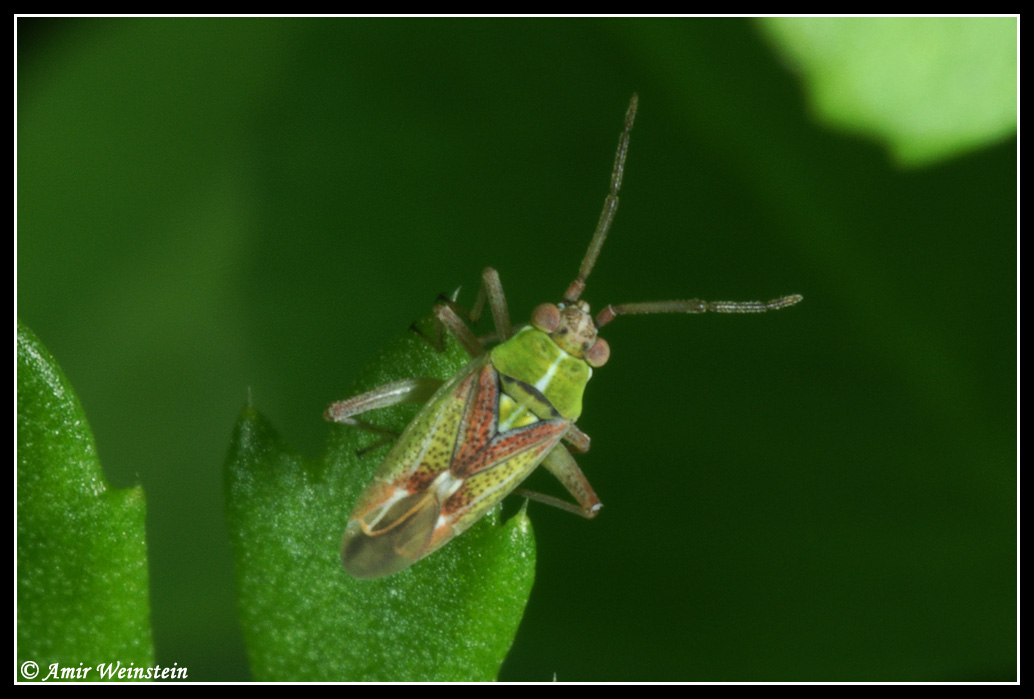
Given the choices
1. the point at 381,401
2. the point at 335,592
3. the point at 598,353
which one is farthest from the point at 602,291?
the point at 335,592

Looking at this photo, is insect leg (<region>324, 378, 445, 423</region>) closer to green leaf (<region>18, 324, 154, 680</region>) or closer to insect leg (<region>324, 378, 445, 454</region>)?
insect leg (<region>324, 378, 445, 454</region>)

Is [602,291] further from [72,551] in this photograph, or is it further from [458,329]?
[72,551]

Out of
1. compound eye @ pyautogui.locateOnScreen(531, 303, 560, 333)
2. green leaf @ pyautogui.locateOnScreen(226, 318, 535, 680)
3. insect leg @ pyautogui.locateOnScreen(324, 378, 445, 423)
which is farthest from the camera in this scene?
compound eye @ pyautogui.locateOnScreen(531, 303, 560, 333)

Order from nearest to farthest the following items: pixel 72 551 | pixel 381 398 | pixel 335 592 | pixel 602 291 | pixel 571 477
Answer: pixel 72 551 → pixel 335 592 → pixel 381 398 → pixel 571 477 → pixel 602 291

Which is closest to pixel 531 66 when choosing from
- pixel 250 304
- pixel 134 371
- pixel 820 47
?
pixel 820 47

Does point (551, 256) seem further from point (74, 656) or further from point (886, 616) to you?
point (74, 656)

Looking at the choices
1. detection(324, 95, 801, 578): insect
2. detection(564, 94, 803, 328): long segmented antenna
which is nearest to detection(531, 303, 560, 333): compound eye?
detection(324, 95, 801, 578): insect
